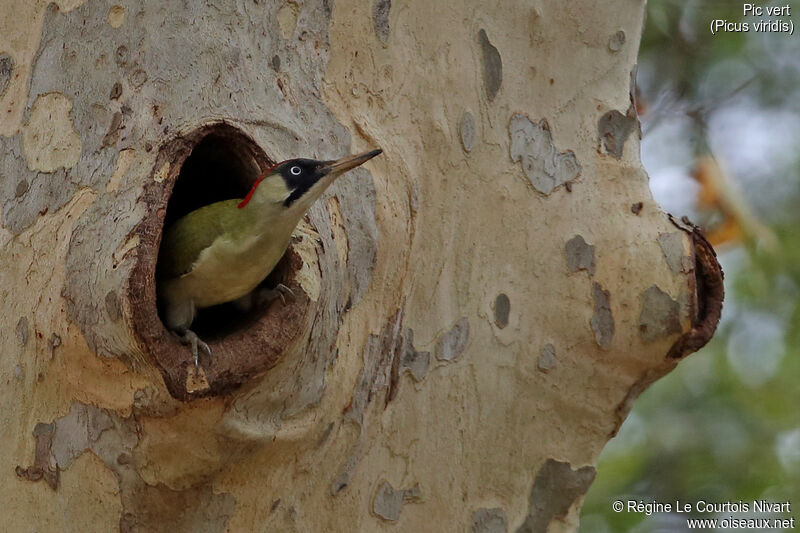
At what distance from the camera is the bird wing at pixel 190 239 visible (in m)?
3.01

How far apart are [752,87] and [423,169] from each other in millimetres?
4790

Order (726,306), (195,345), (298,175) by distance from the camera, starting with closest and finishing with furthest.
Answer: (195,345)
(298,175)
(726,306)

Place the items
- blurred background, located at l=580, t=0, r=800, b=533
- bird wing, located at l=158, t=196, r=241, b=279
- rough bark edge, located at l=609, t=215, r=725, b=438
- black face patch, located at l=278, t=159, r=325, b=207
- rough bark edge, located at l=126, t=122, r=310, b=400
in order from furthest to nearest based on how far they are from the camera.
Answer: blurred background, located at l=580, t=0, r=800, b=533 < rough bark edge, located at l=609, t=215, r=725, b=438 < bird wing, located at l=158, t=196, r=241, b=279 < black face patch, located at l=278, t=159, r=325, b=207 < rough bark edge, located at l=126, t=122, r=310, b=400

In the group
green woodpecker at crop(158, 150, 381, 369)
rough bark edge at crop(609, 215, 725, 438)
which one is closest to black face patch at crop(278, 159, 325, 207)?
green woodpecker at crop(158, 150, 381, 369)

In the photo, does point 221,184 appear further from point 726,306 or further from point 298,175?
point 726,306

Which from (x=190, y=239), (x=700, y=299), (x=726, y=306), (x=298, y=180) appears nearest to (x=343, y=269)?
(x=298, y=180)

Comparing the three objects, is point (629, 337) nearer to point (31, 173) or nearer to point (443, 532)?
point (443, 532)

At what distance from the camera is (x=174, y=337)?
8.38ft

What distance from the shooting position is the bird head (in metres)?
2.81

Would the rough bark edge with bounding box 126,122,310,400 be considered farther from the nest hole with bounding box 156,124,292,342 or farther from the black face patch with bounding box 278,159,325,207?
the black face patch with bounding box 278,159,325,207

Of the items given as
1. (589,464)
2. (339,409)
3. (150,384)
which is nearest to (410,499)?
(339,409)

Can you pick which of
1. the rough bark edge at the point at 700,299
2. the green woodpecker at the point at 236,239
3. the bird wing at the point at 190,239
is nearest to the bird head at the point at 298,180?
the green woodpecker at the point at 236,239

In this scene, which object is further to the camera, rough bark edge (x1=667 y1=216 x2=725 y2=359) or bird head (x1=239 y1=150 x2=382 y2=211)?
rough bark edge (x1=667 y1=216 x2=725 y2=359)

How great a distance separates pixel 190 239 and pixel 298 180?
1.43ft
